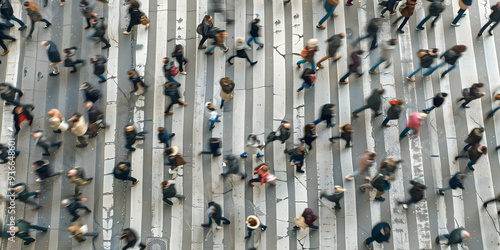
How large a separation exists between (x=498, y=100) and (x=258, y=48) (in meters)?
6.34

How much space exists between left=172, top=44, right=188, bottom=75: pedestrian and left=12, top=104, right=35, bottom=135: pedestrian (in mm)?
3728

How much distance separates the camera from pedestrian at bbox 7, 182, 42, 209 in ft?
28.6

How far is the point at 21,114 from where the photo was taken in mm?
9398

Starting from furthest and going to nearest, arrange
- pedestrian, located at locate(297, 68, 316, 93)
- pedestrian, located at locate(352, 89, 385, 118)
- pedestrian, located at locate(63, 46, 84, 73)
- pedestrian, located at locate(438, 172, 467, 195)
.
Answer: pedestrian, located at locate(63, 46, 84, 73) < pedestrian, located at locate(297, 68, 316, 93) < pedestrian, located at locate(352, 89, 385, 118) < pedestrian, located at locate(438, 172, 467, 195)

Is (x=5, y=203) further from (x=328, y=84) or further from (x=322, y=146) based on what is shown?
(x=328, y=84)

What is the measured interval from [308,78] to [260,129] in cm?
179

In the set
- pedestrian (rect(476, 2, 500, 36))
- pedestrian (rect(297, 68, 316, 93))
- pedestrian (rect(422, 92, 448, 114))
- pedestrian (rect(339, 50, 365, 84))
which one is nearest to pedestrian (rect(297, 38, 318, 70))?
pedestrian (rect(297, 68, 316, 93))

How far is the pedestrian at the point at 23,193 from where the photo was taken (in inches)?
343

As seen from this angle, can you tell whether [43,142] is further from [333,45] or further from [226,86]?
[333,45]

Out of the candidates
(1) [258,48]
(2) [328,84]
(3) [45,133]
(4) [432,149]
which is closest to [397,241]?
(4) [432,149]

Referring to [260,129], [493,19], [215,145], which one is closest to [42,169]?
[215,145]

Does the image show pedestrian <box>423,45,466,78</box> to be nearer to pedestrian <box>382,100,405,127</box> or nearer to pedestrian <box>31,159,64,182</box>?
pedestrian <box>382,100,405,127</box>

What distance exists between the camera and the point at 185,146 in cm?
1018

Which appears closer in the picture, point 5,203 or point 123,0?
point 5,203
